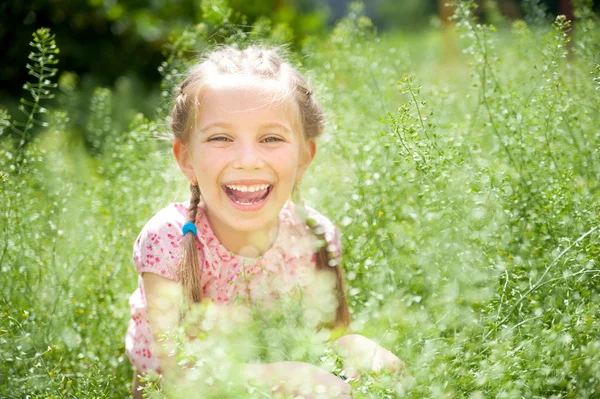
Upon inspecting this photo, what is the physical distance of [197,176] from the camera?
2.12 m

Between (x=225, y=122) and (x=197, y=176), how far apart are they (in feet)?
0.63

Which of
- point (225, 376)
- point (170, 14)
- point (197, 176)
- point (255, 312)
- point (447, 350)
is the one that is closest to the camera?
point (225, 376)

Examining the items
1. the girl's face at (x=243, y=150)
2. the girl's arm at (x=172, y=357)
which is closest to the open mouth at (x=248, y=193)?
the girl's face at (x=243, y=150)

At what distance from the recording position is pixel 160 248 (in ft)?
6.77

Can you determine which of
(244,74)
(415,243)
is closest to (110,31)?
(244,74)

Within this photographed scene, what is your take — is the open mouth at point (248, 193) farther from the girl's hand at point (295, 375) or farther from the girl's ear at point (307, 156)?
the girl's hand at point (295, 375)

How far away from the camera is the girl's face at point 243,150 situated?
80.7 inches

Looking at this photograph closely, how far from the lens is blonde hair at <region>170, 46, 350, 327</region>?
2.05 meters

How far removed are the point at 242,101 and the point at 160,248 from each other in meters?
0.49

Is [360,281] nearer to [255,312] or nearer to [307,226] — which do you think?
A: [307,226]

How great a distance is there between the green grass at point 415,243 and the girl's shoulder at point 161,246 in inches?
12.3

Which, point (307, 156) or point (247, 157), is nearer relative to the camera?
point (247, 157)

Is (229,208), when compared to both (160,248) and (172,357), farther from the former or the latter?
(172,357)

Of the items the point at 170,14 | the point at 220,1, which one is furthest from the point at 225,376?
the point at 170,14
